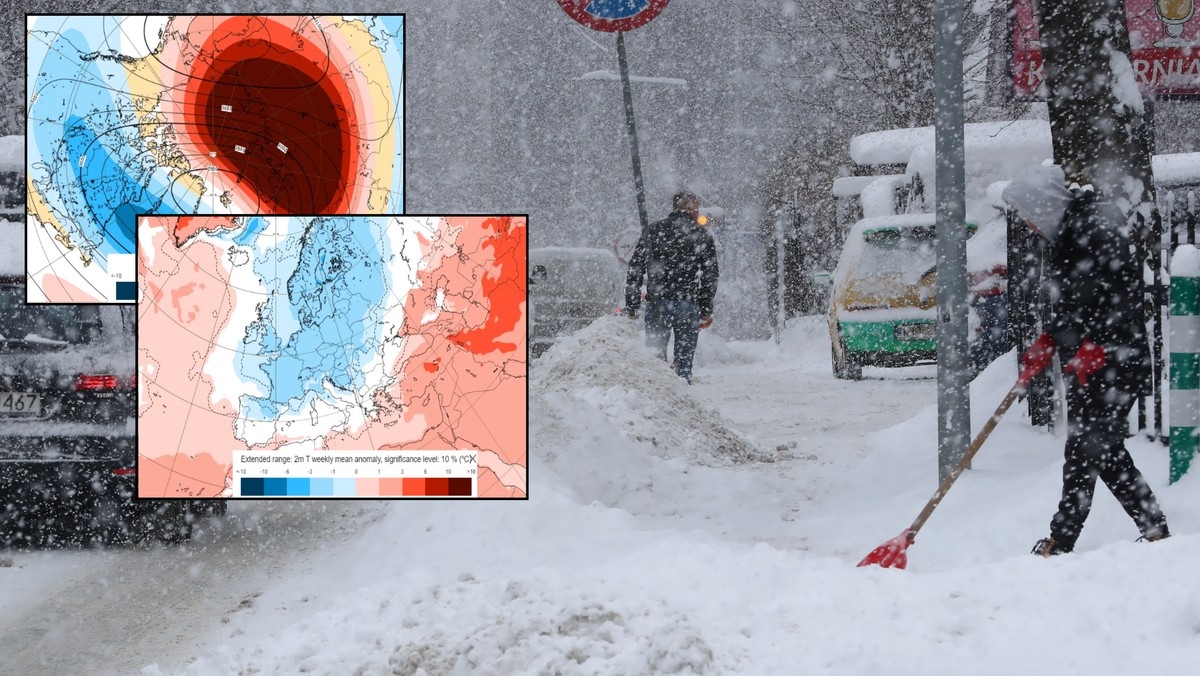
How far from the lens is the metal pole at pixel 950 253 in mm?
6594

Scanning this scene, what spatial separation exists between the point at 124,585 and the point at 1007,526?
165 inches

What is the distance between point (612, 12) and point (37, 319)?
3.93 metres

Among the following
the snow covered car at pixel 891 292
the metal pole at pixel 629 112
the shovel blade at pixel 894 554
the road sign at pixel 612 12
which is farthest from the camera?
the snow covered car at pixel 891 292

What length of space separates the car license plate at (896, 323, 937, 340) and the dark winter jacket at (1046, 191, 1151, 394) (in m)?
9.28

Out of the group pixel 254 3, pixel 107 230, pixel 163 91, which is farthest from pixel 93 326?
pixel 254 3

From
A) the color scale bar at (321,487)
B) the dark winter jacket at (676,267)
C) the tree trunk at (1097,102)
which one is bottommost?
the color scale bar at (321,487)

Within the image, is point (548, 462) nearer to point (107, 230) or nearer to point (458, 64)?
point (107, 230)

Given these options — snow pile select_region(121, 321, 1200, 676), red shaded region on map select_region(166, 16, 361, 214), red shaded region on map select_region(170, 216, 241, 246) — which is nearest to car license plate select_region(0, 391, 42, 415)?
snow pile select_region(121, 321, 1200, 676)

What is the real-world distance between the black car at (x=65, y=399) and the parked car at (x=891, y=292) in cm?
989

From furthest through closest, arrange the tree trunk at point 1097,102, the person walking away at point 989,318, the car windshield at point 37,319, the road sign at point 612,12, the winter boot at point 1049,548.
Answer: the person walking away at point 989,318, the road sign at point 612,12, the tree trunk at point 1097,102, the car windshield at point 37,319, the winter boot at point 1049,548

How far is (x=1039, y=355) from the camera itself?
17.0ft

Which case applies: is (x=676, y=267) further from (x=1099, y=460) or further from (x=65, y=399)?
(x=1099, y=460)

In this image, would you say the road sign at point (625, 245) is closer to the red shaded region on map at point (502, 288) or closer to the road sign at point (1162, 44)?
the road sign at point (1162, 44)

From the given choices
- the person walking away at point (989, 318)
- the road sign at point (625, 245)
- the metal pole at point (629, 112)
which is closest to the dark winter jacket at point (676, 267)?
the metal pole at point (629, 112)
